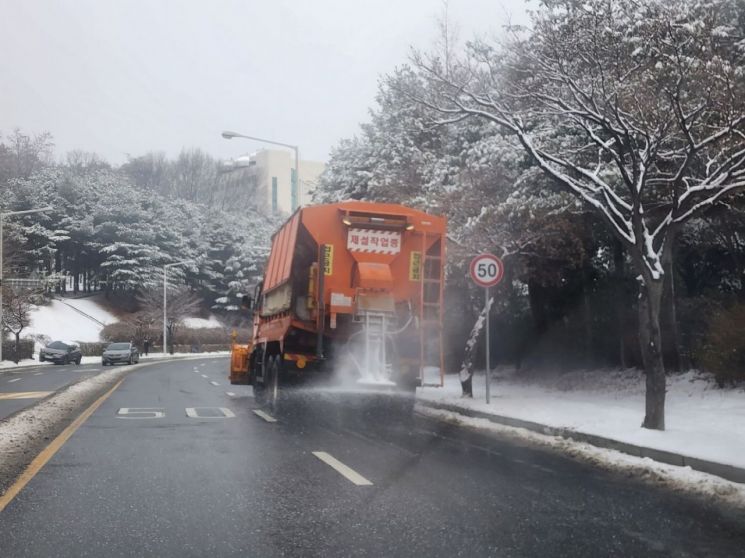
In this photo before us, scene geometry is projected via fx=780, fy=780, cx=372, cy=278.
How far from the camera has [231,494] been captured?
6934 mm

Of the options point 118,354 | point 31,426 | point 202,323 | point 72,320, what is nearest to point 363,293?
point 31,426

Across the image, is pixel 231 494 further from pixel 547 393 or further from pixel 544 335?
pixel 544 335

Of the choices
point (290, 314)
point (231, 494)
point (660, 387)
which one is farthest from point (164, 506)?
point (290, 314)

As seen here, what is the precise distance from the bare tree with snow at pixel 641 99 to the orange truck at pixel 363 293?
8.07ft

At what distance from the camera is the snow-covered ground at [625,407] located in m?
9.44

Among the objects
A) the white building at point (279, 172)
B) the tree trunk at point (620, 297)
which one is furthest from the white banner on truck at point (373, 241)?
the white building at point (279, 172)

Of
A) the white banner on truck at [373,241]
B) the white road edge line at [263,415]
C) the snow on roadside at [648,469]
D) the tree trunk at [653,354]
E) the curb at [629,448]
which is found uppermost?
the white banner on truck at [373,241]

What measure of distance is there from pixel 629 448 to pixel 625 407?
476cm

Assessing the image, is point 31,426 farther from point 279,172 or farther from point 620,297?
point 279,172

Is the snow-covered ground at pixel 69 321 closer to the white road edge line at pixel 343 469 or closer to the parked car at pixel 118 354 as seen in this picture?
the parked car at pixel 118 354

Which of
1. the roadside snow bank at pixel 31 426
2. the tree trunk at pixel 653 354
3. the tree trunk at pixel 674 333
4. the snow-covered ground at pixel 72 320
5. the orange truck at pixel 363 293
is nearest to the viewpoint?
the roadside snow bank at pixel 31 426

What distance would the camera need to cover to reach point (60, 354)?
45.4 metres

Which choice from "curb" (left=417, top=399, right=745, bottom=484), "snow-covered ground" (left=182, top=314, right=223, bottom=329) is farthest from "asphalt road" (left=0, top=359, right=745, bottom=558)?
"snow-covered ground" (left=182, top=314, right=223, bottom=329)

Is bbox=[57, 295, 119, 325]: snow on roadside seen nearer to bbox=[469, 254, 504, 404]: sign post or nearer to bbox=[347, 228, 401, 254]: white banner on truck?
bbox=[469, 254, 504, 404]: sign post
